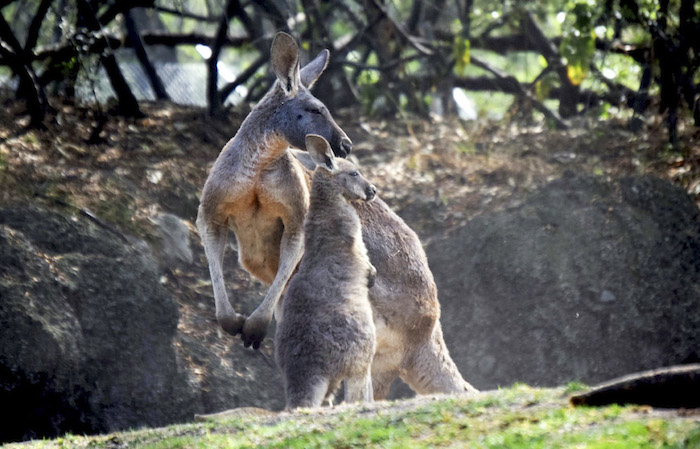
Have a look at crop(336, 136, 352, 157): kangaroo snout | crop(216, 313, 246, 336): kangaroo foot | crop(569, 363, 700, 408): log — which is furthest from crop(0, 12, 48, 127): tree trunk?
crop(569, 363, 700, 408): log

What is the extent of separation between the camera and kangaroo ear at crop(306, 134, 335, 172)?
6426 millimetres

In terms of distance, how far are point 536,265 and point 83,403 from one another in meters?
4.55

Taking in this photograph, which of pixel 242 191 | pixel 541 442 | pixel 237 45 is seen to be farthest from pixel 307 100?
pixel 237 45

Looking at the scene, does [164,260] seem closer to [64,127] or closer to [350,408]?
[64,127]

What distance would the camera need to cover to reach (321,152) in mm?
6484

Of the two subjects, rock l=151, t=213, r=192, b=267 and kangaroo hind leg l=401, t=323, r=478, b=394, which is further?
rock l=151, t=213, r=192, b=267

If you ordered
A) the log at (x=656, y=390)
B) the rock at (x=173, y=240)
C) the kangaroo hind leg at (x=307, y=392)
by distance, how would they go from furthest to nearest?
1. the rock at (x=173, y=240)
2. the kangaroo hind leg at (x=307, y=392)
3. the log at (x=656, y=390)

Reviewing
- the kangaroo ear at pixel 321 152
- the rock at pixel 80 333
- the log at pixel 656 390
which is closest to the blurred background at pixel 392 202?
the rock at pixel 80 333

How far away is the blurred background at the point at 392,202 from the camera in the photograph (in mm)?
7441

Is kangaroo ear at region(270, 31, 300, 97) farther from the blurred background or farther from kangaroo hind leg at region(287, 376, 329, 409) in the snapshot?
kangaroo hind leg at region(287, 376, 329, 409)

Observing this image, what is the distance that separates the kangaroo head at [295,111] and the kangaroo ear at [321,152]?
0.35 meters

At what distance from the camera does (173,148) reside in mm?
10594

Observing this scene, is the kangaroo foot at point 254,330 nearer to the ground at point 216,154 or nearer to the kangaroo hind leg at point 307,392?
the ground at point 216,154

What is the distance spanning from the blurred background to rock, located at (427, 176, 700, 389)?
20 millimetres
